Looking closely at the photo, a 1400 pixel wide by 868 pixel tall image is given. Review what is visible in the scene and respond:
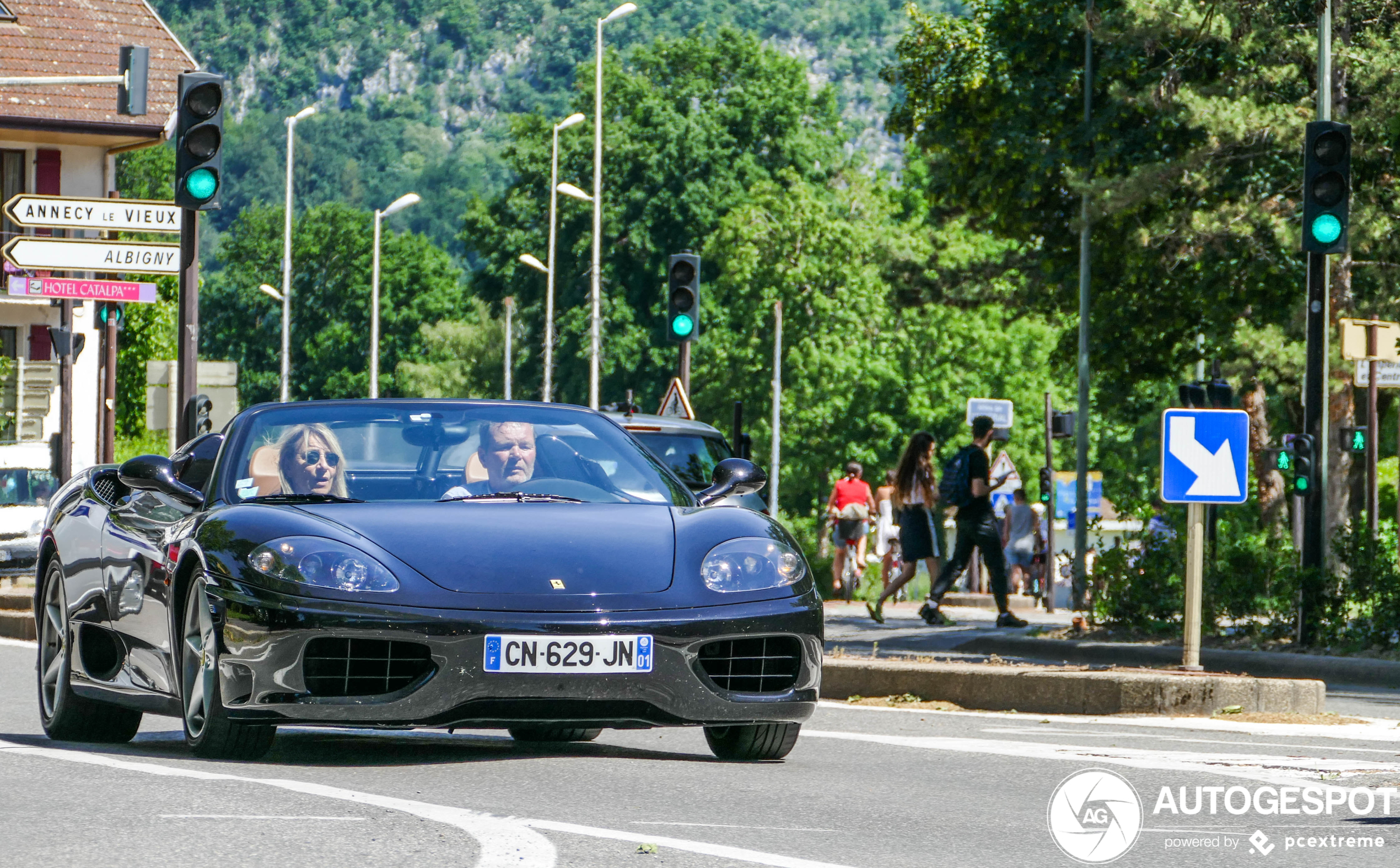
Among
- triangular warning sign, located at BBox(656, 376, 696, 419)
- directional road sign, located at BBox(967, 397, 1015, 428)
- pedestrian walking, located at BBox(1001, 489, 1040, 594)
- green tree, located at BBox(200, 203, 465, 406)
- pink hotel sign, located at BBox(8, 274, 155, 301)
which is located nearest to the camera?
pink hotel sign, located at BBox(8, 274, 155, 301)

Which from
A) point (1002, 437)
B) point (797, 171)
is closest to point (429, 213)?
point (797, 171)

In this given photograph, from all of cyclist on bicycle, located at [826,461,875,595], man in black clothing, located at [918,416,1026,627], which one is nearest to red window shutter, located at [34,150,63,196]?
cyclist on bicycle, located at [826,461,875,595]

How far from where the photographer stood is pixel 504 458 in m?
8.16

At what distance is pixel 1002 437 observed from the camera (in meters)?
33.5

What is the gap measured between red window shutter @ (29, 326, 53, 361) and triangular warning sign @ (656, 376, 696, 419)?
1170 inches

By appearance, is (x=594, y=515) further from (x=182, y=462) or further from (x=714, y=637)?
(x=182, y=462)

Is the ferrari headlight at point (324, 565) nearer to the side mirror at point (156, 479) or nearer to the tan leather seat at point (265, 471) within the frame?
the tan leather seat at point (265, 471)

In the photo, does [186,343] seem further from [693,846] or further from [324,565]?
[693,846]

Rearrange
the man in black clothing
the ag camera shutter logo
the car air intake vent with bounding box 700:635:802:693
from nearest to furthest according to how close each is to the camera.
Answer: the ag camera shutter logo
the car air intake vent with bounding box 700:635:802:693
the man in black clothing

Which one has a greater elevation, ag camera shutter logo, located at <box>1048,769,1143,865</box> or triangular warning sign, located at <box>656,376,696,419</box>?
triangular warning sign, located at <box>656,376,696,419</box>

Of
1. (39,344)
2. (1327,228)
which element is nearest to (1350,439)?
(1327,228)

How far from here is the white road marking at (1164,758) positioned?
25.8 ft

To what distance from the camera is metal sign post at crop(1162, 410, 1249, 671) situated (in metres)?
12.0

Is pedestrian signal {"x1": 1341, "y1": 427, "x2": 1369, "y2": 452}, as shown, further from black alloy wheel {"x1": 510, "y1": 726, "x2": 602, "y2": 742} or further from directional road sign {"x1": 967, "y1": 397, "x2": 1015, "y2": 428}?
black alloy wheel {"x1": 510, "y1": 726, "x2": 602, "y2": 742}
